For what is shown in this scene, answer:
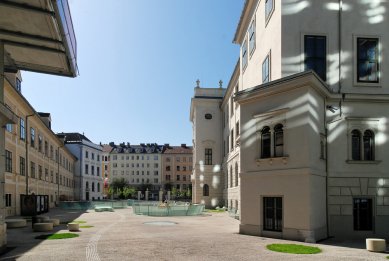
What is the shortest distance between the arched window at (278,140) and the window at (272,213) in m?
2.30

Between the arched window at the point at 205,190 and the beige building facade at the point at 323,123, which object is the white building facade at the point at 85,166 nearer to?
the arched window at the point at 205,190

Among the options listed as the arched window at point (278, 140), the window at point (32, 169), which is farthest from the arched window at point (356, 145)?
the window at point (32, 169)

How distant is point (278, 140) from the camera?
19.6 m

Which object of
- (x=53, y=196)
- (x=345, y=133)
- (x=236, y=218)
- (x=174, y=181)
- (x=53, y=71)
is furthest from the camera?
(x=174, y=181)

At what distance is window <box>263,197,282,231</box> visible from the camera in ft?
62.0

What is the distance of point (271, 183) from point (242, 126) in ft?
12.5

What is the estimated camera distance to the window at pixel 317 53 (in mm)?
20969

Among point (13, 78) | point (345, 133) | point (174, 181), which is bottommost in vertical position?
point (174, 181)

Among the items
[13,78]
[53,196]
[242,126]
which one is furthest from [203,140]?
[242,126]

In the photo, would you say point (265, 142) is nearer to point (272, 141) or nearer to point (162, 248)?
point (272, 141)

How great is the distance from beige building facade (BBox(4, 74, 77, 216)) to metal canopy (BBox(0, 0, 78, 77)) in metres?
9.72

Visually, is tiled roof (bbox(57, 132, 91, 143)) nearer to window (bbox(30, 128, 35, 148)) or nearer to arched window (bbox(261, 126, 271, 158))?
window (bbox(30, 128, 35, 148))

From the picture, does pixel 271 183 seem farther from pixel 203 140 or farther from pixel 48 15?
pixel 203 140

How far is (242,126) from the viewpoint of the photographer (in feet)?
70.4
